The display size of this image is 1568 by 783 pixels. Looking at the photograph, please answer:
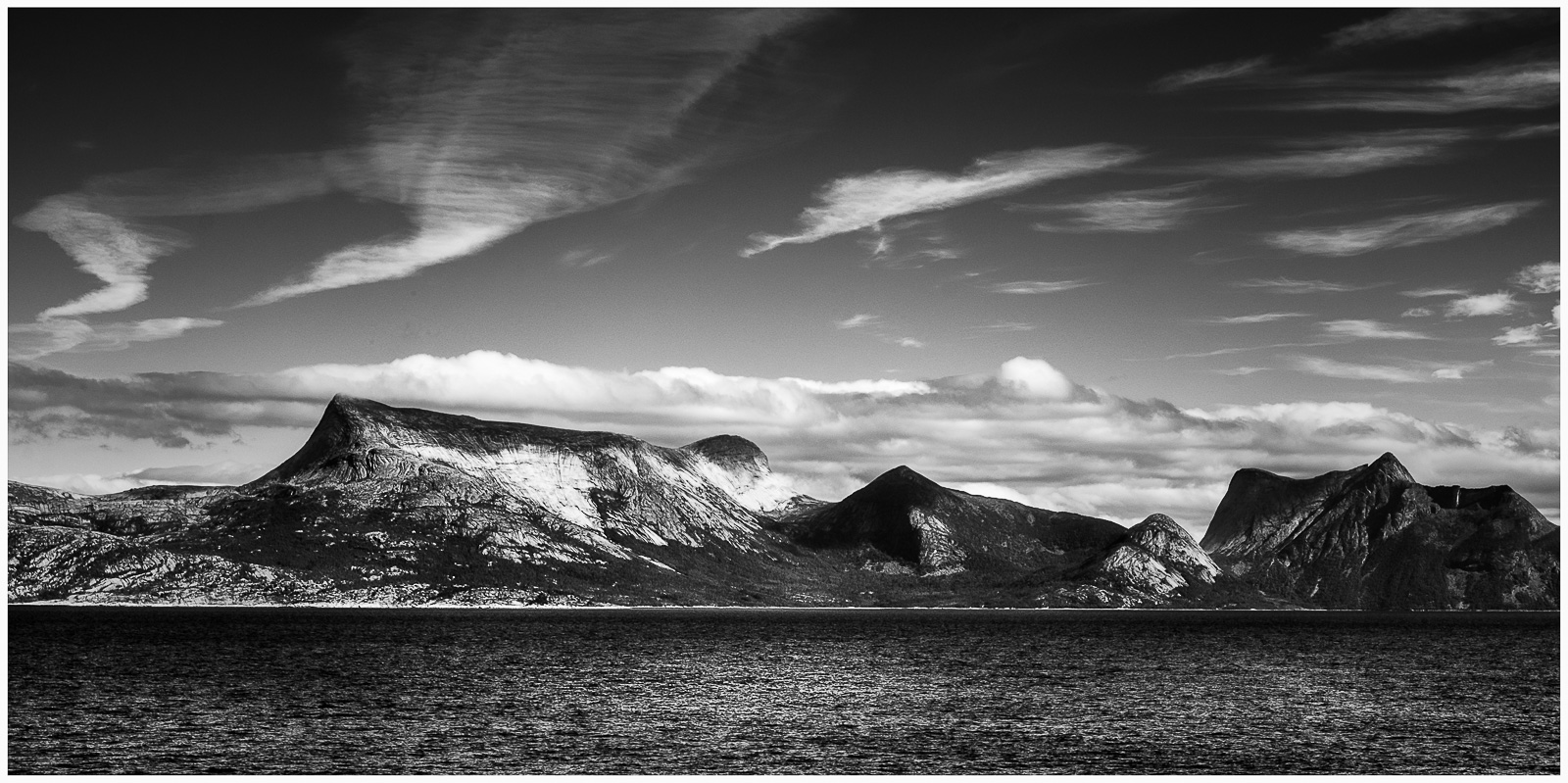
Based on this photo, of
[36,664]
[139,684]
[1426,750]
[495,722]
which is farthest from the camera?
[36,664]

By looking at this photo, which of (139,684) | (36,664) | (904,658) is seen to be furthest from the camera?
(904,658)

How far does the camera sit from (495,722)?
9462cm

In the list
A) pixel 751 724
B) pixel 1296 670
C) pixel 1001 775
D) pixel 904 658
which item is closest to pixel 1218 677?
pixel 1296 670

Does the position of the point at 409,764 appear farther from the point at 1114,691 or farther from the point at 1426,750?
the point at 1114,691

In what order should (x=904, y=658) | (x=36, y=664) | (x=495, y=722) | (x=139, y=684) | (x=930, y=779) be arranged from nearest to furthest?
(x=930, y=779), (x=495, y=722), (x=139, y=684), (x=36, y=664), (x=904, y=658)

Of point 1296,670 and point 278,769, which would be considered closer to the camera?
point 278,769

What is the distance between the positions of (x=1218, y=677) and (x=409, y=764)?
106743mm


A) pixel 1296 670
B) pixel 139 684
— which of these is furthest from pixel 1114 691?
pixel 139 684

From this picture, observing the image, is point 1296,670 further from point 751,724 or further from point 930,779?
point 930,779

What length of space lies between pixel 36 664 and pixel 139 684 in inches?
1237

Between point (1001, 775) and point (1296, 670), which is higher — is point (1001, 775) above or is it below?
above

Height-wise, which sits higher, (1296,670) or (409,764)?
(409,764)

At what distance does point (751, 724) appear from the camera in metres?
95.8

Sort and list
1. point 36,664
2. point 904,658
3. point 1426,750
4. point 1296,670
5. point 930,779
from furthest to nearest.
A: 1. point 904,658
2. point 1296,670
3. point 36,664
4. point 1426,750
5. point 930,779
